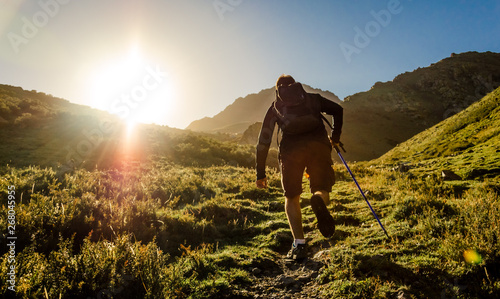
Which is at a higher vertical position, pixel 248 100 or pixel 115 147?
pixel 248 100

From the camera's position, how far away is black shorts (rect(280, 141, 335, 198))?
4387mm

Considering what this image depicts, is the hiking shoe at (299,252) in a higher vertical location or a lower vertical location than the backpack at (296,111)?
lower

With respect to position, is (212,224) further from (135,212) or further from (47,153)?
(47,153)

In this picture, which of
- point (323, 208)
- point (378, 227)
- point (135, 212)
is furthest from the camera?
point (135, 212)

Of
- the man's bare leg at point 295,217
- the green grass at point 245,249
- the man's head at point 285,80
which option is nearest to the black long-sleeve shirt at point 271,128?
the man's head at point 285,80

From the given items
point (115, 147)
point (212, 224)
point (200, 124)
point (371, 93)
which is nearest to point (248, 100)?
point (200, 124)

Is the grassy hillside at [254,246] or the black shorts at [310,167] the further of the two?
the black shorts at [310,167]

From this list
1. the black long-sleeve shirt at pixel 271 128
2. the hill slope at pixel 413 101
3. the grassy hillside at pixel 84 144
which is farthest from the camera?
the hill slope at pixel 413 101

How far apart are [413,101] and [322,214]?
217ft

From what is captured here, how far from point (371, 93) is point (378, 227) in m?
65.8

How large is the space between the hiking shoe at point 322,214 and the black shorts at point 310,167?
0.46 metres

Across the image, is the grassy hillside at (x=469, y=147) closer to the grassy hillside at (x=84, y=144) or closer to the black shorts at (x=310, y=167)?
the black shorts at (x=310, y=167)

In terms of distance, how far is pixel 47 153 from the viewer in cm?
1655

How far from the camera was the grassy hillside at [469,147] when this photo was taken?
8234mm
